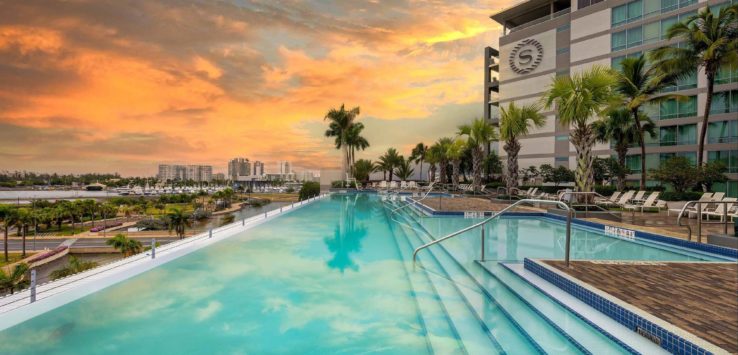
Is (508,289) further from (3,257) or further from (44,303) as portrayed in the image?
(3,257)

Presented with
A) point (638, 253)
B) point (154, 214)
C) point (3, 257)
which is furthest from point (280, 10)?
point (154, 214)

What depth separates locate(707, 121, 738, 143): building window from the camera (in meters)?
22.8

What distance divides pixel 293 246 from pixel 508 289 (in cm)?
492

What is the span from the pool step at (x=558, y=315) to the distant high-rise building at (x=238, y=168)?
17034cm

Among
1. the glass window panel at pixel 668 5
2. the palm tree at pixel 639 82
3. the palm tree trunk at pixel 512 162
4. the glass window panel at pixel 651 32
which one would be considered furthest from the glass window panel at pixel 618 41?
the palm tree trunk at pixel 512 162

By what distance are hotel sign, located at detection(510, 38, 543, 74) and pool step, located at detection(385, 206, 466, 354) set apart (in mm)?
35760

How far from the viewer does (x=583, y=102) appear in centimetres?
1159

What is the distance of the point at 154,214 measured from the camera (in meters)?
85.8

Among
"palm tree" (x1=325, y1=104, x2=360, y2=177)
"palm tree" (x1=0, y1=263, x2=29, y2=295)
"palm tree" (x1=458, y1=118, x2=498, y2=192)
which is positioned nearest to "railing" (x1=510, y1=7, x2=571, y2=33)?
"palm tree" (x1=325, y1=104, x2=360, y2=177)

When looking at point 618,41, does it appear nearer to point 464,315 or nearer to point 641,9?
point 641,9

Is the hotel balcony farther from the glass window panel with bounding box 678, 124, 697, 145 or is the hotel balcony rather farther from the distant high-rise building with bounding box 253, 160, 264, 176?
the distant high-rise building with bounding box 253, 160, 264, 176

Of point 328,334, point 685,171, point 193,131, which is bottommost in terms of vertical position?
point 328,334

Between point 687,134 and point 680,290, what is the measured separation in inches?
1156

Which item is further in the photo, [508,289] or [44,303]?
[508,289]
